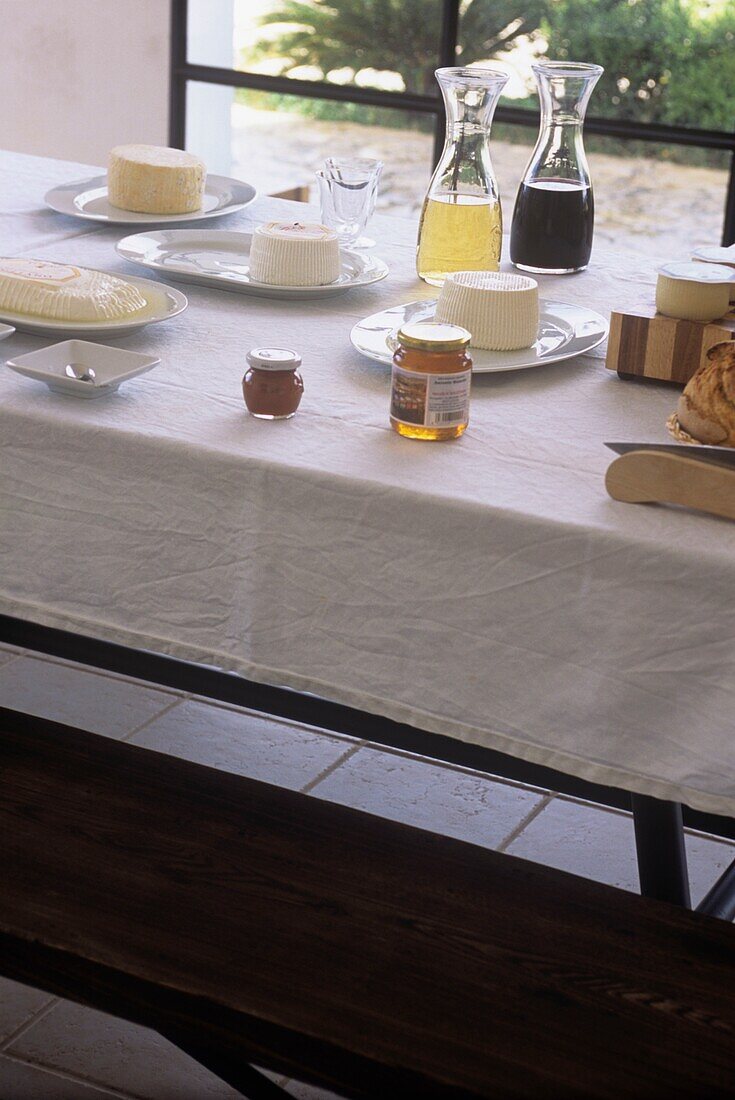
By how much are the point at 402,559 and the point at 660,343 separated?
0.41 m

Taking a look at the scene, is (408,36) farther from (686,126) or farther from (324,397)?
(324,397)

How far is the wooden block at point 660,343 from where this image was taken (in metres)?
1.33

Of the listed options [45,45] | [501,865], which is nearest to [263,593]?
[501,865]

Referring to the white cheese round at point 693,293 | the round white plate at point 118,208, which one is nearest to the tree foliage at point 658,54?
the round white plate at point 118,208

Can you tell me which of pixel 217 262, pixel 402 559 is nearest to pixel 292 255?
pixel 217 262

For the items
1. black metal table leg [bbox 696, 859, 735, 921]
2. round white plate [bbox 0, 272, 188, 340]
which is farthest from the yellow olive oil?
black metal table leg [bbox 696, 859, 735, 921]

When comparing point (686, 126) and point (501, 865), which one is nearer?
point (501, 865)

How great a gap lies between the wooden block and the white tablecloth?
0.02 m

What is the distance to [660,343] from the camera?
1344mm

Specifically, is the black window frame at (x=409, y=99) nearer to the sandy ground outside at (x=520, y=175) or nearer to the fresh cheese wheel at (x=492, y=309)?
the sandy ground outside at (x=520, y=175)

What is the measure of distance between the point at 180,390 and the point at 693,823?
810 millimetres

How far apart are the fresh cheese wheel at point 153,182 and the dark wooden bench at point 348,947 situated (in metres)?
0.94

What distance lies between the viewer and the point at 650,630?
3.44ft

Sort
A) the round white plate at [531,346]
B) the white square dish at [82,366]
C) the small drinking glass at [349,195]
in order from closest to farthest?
1. the white square dish at [82,366]
2. the round white plate at [531,346]
3. the small drinking glass at [349,195]
